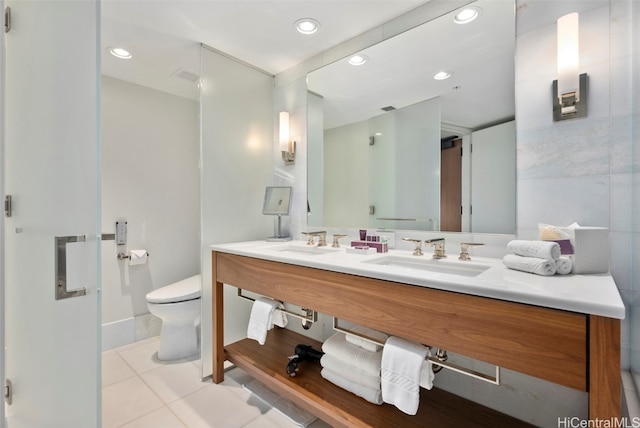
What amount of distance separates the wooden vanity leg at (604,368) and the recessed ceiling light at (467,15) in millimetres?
1407

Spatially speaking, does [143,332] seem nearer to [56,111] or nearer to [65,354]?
[65,354]

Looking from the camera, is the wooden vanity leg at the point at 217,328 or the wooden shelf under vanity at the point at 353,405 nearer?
the wooden shelf under vanity at the point at 353,405

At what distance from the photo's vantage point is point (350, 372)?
1415 mm

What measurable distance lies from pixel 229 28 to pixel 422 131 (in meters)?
1.30

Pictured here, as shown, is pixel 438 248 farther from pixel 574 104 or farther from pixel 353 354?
pixel 574 104

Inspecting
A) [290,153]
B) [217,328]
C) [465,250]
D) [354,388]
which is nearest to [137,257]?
[217,328]

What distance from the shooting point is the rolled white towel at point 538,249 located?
3.11 ft

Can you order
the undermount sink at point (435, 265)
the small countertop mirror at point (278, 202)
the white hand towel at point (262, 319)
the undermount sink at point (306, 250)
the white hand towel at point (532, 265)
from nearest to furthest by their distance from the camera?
1. the white hand towel at point (532, 265)
2. the undermount sink at point (435, 265)
3. the white hand towel at point (262, 319)
4. the undermount sink at point (306, 250)
5. the small countertop mirror at point (278, 202)

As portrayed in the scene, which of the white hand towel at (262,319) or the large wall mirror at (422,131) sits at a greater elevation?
the large wall mirror at (422,131)

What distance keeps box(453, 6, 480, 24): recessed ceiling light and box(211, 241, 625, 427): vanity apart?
1169 mm

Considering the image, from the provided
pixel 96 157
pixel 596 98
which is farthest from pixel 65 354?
pixel 596 98

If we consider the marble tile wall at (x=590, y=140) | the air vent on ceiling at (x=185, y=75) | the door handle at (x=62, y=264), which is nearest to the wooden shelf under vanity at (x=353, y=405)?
the marble tile wall at (x=590, y=140)

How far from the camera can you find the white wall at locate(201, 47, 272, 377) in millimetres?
1954

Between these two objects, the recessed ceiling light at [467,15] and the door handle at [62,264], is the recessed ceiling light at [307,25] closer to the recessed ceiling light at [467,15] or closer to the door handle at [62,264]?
the recessed ceiling light at [467,15]
